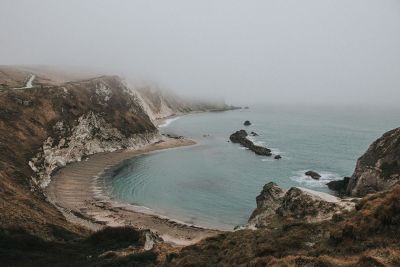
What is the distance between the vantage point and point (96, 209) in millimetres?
69188

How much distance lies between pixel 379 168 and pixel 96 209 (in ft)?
170

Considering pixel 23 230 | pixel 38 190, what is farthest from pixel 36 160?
pixel 23 230

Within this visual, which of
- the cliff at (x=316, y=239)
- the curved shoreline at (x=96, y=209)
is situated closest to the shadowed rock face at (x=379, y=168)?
the curved shoreline at (x=96, y=209)

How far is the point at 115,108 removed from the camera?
5408 inches

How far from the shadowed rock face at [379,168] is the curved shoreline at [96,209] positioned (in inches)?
1191

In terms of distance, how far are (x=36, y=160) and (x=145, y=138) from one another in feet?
177

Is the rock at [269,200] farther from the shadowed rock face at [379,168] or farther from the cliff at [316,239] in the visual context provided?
the shadowed rock face at [379,168]

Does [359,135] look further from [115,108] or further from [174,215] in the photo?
[174,215]

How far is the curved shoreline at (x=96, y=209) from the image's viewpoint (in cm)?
6016

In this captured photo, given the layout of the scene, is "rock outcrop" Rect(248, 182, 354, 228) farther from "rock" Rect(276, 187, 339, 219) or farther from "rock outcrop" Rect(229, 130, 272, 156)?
"rock outcrop" Rect(229, 130, 272, 156)

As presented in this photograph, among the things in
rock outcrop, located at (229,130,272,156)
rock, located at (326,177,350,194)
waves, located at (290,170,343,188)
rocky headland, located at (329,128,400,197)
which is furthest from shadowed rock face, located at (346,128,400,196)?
rock outcrop, located at (229,130,272,156)

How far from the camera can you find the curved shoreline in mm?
60156

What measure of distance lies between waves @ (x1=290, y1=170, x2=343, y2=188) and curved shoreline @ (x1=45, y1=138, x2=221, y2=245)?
35797 millimetres

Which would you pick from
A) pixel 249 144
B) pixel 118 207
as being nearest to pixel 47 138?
pixel 118 207
